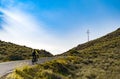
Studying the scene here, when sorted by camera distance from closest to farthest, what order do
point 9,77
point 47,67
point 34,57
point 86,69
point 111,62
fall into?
point 9,77 < point 47,67 < point 86,69 < point 34,57 < point 111,62

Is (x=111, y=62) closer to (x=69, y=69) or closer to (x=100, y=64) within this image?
(x=100, y=64)

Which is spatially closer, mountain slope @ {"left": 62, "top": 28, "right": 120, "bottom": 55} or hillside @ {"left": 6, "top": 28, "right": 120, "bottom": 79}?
hillside @ {"left": 6, "top": 28, "right": 120, "bottom": 79}

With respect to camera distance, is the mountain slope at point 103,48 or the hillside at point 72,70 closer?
the hillside at point 72,70

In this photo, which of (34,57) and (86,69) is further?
(34,57)

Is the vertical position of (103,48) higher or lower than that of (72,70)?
higher

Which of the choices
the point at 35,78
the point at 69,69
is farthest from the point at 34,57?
the point at 35,78

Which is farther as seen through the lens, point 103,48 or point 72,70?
point 103,48

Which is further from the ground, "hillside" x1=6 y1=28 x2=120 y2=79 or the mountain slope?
the mountain slope

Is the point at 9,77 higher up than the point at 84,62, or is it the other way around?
the point at 84,62

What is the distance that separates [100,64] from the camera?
135ft

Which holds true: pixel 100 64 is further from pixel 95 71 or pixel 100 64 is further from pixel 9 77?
pixel 9 77

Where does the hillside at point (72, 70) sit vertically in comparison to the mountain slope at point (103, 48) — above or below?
below

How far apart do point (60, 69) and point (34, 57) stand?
5.35 m

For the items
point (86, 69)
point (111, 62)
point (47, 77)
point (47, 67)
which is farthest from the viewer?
point (111, 62)
